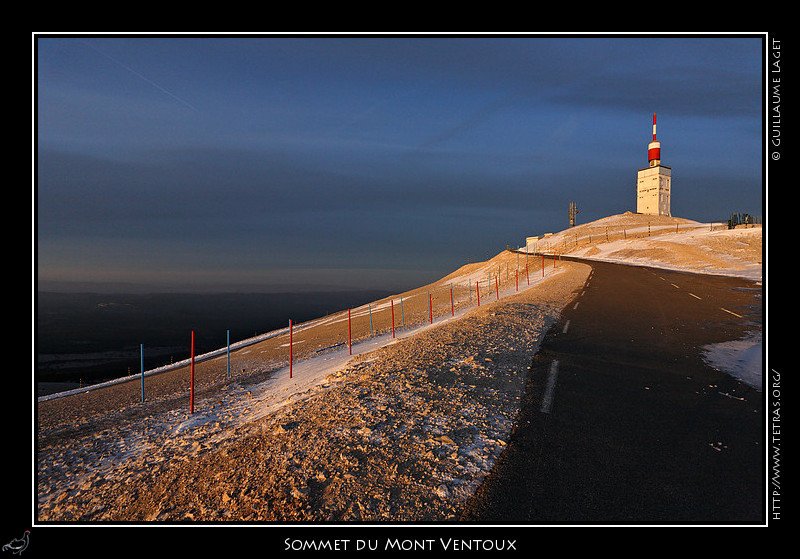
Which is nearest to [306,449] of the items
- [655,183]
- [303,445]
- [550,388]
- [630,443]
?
[303,445]

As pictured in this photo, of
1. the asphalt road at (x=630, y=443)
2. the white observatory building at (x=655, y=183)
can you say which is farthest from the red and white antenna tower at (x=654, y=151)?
the asphalt road at (x=630, y=443)

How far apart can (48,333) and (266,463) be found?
15245 centimetres

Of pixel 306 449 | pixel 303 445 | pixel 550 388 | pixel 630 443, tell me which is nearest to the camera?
pixel 630 443

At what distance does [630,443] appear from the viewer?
489 centimetres

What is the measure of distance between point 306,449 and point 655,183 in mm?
138269

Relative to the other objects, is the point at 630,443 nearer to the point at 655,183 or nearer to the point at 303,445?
the point at 303,445

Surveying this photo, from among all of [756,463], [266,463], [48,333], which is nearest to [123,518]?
[266,463]

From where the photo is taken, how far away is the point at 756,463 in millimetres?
4430

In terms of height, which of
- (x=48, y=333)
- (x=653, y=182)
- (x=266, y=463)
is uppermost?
(x=653, y=182)

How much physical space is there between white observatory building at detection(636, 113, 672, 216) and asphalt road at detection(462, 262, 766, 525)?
12811 centimetres

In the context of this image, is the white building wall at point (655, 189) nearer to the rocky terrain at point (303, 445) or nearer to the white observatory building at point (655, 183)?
the white observatory building at point (655, 183)

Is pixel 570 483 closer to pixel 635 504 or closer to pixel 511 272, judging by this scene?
pixel 635 504

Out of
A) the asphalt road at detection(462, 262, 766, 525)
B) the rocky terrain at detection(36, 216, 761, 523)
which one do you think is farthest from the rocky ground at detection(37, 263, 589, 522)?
the asphalt road at detection(462, 262, 766, 525)

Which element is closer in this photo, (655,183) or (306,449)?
(306,449)
